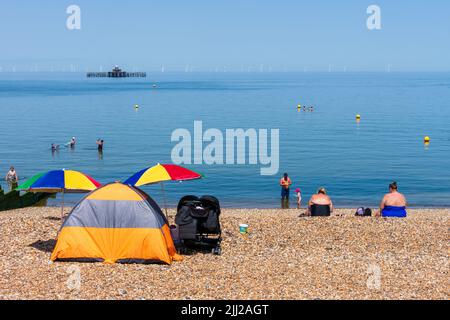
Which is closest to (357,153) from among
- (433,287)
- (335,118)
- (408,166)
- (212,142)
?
(408,166)

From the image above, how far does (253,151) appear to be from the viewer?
57.1m

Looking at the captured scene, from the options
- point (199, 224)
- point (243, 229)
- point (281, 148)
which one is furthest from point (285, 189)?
point (281, 148)

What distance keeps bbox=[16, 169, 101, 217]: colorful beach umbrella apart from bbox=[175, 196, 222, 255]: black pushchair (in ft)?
8.55

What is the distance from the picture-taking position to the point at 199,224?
52.4ft

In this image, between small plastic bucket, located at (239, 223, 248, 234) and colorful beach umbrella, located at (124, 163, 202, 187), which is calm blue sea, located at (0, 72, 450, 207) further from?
colorful beach umbrella, located at (124, 163, 202, 187)

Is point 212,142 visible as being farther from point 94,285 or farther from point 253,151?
point 94,285

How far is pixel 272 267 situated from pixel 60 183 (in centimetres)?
591

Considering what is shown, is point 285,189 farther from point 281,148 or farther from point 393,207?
point 281,148

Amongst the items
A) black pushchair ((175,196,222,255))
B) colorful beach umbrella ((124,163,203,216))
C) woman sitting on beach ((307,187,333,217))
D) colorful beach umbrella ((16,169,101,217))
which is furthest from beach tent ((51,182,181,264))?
woman sitting on beach ((307,187,333,217))

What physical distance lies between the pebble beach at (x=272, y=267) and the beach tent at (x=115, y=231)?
36 cm

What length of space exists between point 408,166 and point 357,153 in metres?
7.32

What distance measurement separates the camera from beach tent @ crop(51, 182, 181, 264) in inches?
588

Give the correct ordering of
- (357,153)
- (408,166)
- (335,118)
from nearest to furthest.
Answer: (408,166), (357,153), (335,118)

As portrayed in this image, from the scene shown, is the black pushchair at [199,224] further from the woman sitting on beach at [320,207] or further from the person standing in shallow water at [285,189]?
the person standing in shallow water at [285,189]
